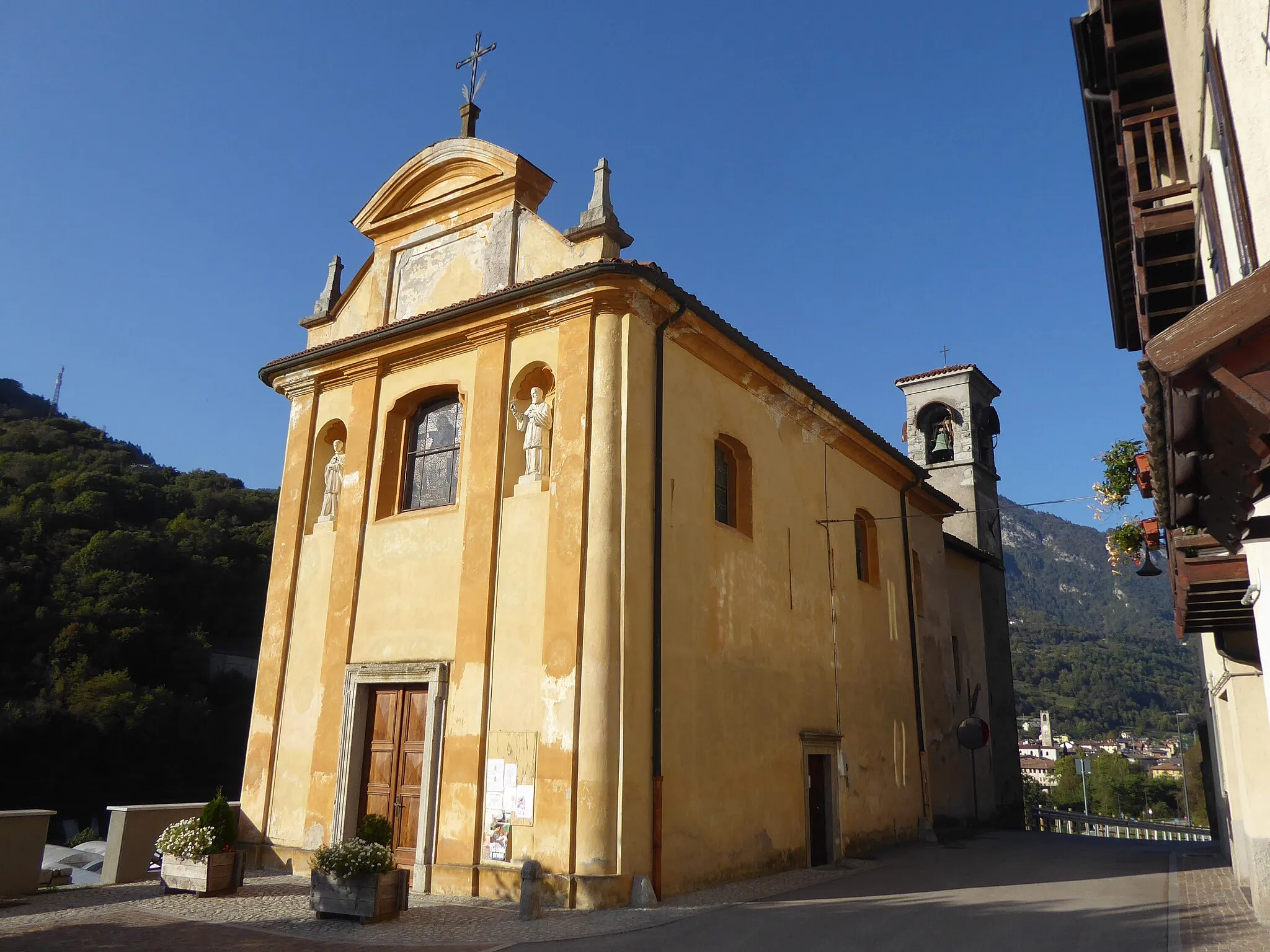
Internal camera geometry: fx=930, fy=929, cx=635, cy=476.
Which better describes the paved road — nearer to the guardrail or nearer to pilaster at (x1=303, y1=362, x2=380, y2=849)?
pilaster at (x1=303, y1=362, x2=380, y2=849)

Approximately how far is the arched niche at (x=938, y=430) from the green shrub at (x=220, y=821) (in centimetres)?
1904

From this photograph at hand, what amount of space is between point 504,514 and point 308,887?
193 inches

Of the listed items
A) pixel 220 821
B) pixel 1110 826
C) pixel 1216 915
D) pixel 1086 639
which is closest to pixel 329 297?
pixel 220 821

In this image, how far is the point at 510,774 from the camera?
1024 centimetres

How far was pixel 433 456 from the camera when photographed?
13.0 metres

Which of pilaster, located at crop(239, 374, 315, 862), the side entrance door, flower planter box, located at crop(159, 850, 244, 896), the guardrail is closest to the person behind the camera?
flower planter box, located at crop(159, 850, 244, 896)

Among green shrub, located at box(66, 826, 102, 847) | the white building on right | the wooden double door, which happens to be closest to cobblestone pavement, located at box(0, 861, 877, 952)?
the wooden double door

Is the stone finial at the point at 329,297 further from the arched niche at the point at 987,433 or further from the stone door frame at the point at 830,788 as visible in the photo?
the arched niche at the point at 987,433

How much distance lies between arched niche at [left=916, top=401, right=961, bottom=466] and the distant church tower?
22 millimetres

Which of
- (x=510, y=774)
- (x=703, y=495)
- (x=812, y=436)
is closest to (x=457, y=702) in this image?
(x=510, y=774)

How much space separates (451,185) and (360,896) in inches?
383

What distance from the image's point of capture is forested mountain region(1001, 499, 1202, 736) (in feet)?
376

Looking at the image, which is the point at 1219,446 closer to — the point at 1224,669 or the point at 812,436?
the point at 1224,669

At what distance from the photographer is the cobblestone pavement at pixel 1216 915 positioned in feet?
26.0
